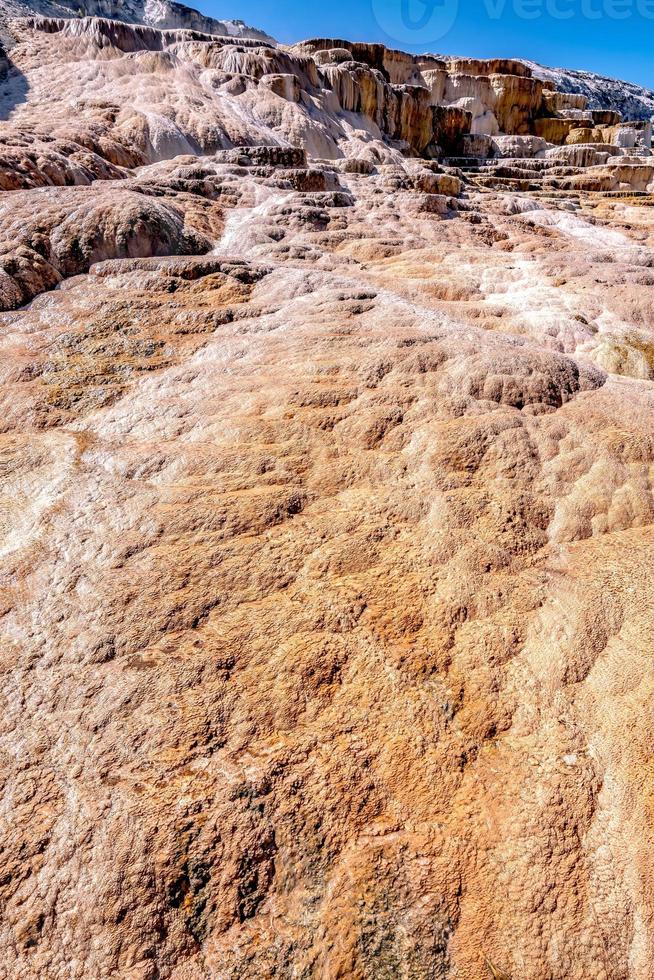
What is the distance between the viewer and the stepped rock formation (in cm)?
175

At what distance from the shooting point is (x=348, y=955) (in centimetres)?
169

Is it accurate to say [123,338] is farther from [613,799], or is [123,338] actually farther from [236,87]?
[236,87]

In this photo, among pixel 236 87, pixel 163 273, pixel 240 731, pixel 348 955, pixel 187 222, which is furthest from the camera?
pixel 236 87

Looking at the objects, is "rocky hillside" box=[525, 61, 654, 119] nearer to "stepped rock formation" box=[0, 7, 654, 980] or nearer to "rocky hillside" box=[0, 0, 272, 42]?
"rocky hillside" box=[0, 0, 272, 42]

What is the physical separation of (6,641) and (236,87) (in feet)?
64.3

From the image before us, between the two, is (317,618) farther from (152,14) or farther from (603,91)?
(603,91)

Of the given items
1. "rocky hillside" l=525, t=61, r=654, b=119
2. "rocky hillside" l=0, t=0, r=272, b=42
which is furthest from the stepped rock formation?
"rocky hillside" l=525, t=61, r=654, b=119

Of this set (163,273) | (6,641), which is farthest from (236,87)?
(6,641)

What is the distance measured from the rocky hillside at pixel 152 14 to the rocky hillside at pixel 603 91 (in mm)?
21618

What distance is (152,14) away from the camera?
33969mm

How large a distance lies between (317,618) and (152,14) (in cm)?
4727

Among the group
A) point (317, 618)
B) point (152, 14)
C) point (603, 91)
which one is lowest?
point (317, 618)

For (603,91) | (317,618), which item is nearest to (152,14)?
(603,91)

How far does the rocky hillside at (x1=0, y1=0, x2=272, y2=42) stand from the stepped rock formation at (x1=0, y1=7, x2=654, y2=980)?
36.4 m
